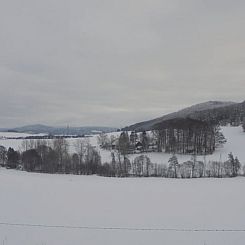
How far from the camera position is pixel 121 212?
34688 millimetres

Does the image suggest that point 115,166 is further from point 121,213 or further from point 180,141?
point 121,213

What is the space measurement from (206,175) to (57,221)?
164 feet

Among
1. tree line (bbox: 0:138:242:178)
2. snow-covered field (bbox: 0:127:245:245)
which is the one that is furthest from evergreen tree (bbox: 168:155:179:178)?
snow-covered field (bbox: 0:127:245:245)

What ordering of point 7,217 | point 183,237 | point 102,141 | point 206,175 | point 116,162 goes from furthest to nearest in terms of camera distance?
point 102,141 < point 116,162 < point 206,175 < point 7,217 < point 183,237

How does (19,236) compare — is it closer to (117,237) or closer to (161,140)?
(117,237)

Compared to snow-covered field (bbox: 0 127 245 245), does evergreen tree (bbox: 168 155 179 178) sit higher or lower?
higher

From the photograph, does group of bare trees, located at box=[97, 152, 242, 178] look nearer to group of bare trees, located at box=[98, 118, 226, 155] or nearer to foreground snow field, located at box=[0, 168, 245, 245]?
group of bare trees, located at box=[98, 118, 226, 155]

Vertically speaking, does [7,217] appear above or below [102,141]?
below

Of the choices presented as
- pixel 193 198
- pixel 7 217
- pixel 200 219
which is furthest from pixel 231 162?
pixel 7 217

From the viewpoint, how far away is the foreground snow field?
81.5ft

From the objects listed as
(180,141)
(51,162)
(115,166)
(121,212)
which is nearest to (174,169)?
(115,166)

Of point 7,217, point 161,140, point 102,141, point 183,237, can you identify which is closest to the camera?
point 183,237

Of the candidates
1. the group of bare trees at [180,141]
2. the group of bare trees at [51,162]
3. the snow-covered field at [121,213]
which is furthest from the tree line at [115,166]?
the snow-covered field at [121,213]

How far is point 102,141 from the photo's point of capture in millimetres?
126250
